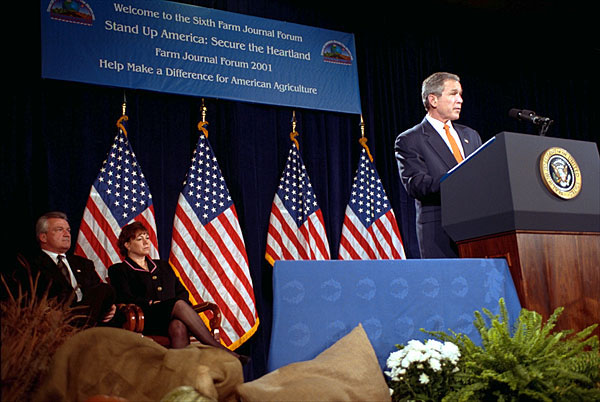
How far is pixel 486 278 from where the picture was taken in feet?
7.06

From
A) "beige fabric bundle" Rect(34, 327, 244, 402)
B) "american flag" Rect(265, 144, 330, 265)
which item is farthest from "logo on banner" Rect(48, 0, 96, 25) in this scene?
"beige fabric bundle" Rect(34, 327, 244, 402)

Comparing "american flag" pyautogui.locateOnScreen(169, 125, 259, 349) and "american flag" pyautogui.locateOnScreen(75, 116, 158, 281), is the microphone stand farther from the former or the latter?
"american flag" pyautogui.locateOnScreen(75, 116, 158, 281)

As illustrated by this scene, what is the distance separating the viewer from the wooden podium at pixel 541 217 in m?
2.10

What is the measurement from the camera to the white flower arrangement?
1.75 m

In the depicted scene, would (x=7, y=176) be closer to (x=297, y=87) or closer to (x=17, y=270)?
(x=17, y=270)

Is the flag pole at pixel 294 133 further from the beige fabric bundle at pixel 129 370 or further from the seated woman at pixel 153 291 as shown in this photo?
the beige fabric bundle at pixel 129 370

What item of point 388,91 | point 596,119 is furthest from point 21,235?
point 596,119

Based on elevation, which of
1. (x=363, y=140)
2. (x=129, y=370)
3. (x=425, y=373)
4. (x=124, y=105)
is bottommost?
(x=425, y=373)

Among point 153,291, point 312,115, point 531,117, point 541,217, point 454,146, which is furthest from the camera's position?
point 312,115

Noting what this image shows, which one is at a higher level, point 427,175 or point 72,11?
point 72,11

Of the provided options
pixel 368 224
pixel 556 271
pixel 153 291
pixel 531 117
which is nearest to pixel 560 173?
pixel 556 271

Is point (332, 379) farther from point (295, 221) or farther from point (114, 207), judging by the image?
point (295, 221)

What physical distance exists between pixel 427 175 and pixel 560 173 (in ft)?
2.09

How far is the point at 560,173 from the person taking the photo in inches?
87.3
